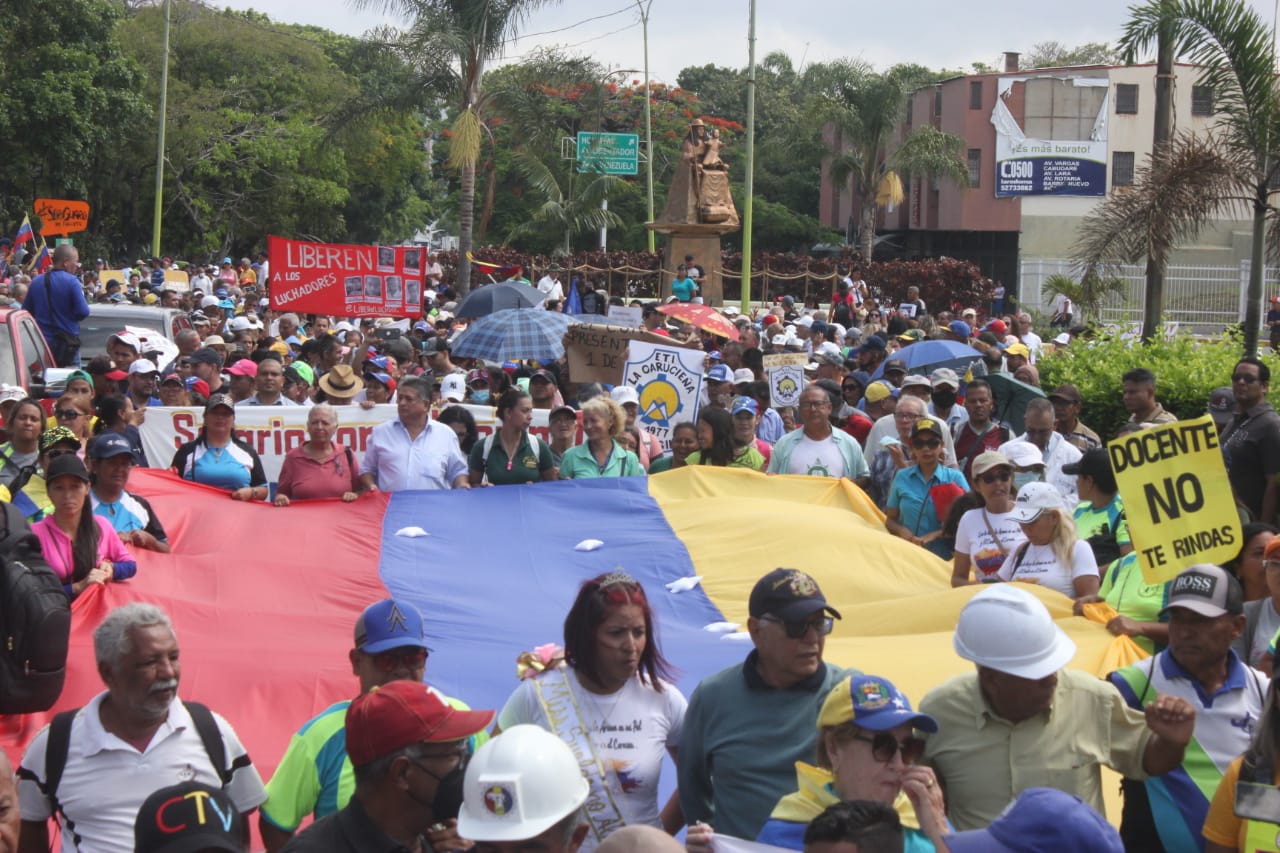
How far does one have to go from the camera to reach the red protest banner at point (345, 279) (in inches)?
671

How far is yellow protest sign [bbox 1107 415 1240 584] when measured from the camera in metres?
5.89

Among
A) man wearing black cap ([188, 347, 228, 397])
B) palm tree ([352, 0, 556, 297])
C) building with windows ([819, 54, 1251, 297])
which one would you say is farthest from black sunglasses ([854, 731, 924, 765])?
building with windows ([819, 54, 1251, 297])

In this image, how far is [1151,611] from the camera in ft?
20.4

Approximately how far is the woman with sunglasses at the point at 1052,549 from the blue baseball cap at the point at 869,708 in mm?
3133

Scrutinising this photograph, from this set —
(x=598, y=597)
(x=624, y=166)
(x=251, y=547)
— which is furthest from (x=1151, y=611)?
(x=624, y=166)

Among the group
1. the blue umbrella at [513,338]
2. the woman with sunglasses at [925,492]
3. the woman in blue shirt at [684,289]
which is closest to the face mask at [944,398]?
the woman with sunglasses at [925,492]

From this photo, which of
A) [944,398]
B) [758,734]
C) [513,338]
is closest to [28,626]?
[758,734]

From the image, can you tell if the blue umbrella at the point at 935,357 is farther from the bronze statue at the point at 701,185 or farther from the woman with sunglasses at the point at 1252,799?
the bronze statue at the point at 701,185

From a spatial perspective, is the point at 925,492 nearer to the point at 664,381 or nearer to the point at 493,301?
the point at 664,381

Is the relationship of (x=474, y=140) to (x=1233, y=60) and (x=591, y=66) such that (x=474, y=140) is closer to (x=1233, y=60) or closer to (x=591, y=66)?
(x=591, y=66)

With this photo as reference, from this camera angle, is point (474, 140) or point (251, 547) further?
point (474, 140)

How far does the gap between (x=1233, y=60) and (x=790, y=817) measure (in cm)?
1402

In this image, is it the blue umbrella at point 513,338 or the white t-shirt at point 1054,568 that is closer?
the white t-shirt at point 1054,568

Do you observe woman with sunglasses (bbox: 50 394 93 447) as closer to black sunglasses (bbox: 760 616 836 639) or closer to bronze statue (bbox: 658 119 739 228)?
black sunglasses (bbox: 760 616 836 639)
